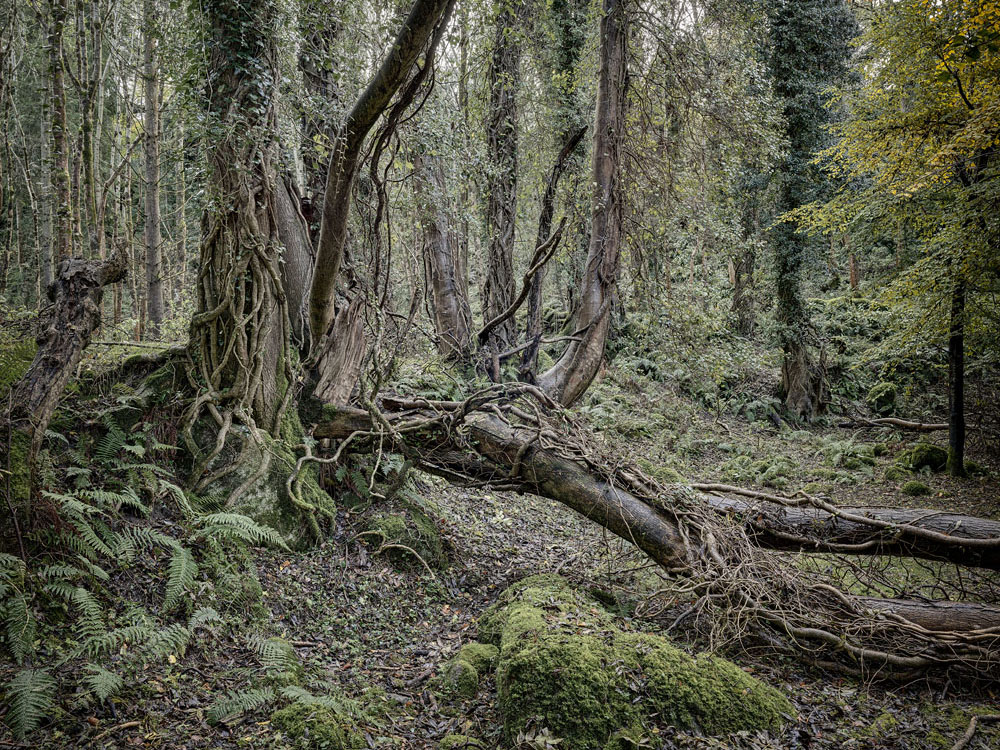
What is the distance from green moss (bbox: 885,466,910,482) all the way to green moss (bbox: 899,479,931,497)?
2.44ft

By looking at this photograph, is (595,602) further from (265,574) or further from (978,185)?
(978,185)

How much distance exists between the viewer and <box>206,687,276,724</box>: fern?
8.96ft

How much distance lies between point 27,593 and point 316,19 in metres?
4.53

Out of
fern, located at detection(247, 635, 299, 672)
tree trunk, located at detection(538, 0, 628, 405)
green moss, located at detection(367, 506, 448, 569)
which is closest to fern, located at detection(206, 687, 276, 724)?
fern, located at detection(247, 635, 299, 672)

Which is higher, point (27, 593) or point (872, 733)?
point (27, 593)

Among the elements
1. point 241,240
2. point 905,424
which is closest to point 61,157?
point 241,240

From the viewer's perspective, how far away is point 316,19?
4.61 m

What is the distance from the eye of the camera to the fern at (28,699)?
2291 millimetres

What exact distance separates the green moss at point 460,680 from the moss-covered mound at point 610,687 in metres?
0.28

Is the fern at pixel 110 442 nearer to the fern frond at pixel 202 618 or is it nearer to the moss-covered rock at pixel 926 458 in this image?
the fern frond at pixel 202 618

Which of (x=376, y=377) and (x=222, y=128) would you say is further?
(x=376, y=377)

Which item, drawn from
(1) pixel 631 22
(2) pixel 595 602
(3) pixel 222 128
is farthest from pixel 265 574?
(1) pixel 631 22

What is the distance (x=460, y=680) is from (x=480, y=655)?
27cm

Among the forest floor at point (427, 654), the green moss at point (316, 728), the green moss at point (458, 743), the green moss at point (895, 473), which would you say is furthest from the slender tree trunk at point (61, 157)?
the green moss at point (895, 473)
